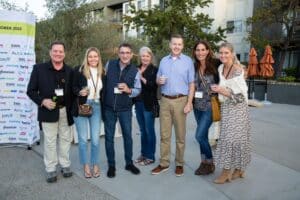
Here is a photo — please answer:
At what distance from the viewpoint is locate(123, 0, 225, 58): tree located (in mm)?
21062

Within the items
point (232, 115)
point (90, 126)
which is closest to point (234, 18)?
point (232, 115)

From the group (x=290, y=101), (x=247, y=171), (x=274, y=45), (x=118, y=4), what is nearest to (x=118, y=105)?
(x=247, y=171)

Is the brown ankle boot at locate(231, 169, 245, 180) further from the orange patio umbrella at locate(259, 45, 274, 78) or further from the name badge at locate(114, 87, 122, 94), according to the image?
the orange patio umbrella at locate(259, 45, 274, 78)

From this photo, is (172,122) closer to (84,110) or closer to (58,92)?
(84,110)

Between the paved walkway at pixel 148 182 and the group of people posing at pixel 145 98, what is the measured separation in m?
0.17

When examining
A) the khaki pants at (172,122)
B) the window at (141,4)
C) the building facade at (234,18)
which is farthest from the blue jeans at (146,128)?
the window at (141,4)

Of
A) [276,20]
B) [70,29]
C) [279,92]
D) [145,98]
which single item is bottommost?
[279,92]

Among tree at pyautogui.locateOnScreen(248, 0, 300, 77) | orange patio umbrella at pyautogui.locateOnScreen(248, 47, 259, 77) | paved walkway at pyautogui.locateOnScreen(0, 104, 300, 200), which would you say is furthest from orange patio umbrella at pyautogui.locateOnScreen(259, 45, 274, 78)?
paved walkway at pyautogui.locateOnScreen(0, 104, 300, 200)

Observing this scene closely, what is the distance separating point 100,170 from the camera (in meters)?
4.88

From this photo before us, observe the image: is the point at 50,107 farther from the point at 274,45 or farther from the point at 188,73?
the point at 274,45

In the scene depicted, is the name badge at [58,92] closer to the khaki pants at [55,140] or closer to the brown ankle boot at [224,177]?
the khaki pants at [55,140]

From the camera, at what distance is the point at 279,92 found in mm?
14570

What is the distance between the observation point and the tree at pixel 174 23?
69.1 ft

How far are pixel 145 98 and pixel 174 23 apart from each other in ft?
57.0
